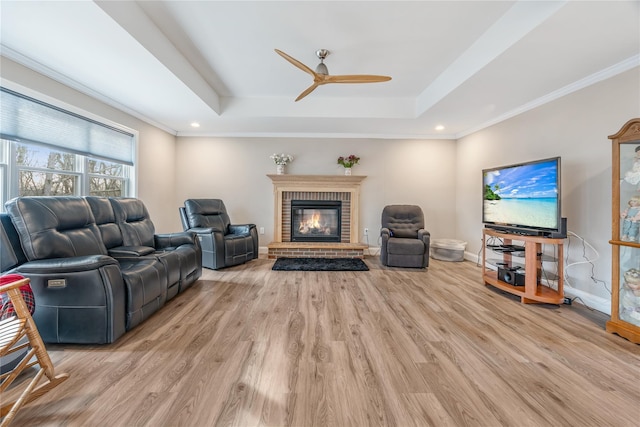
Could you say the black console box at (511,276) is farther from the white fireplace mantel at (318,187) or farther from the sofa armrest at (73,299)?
the sofa armrest at (73,299)

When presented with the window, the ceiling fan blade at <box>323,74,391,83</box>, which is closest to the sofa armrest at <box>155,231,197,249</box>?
the window

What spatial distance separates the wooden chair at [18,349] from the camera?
4.01ft

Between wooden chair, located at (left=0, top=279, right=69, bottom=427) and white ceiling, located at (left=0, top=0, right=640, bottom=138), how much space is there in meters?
1.97

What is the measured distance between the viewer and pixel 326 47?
2820mm

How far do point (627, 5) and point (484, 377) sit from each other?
2.70 metres

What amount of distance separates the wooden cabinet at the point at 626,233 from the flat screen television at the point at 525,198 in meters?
0.49

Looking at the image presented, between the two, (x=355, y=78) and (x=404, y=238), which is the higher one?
(x=355, y=78)

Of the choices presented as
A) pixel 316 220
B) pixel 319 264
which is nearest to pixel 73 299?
pixel 319 264

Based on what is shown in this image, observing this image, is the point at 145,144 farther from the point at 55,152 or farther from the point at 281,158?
the point at 281,158

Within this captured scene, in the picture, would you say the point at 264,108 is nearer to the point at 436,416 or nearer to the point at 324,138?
the point at 324,138

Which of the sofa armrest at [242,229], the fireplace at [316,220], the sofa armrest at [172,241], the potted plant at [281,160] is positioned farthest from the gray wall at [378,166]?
the sofa armrest at [172,241]

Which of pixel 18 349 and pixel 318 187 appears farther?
pixel 318 187

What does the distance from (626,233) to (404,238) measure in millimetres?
2649

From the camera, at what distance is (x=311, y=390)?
4.88 ft
